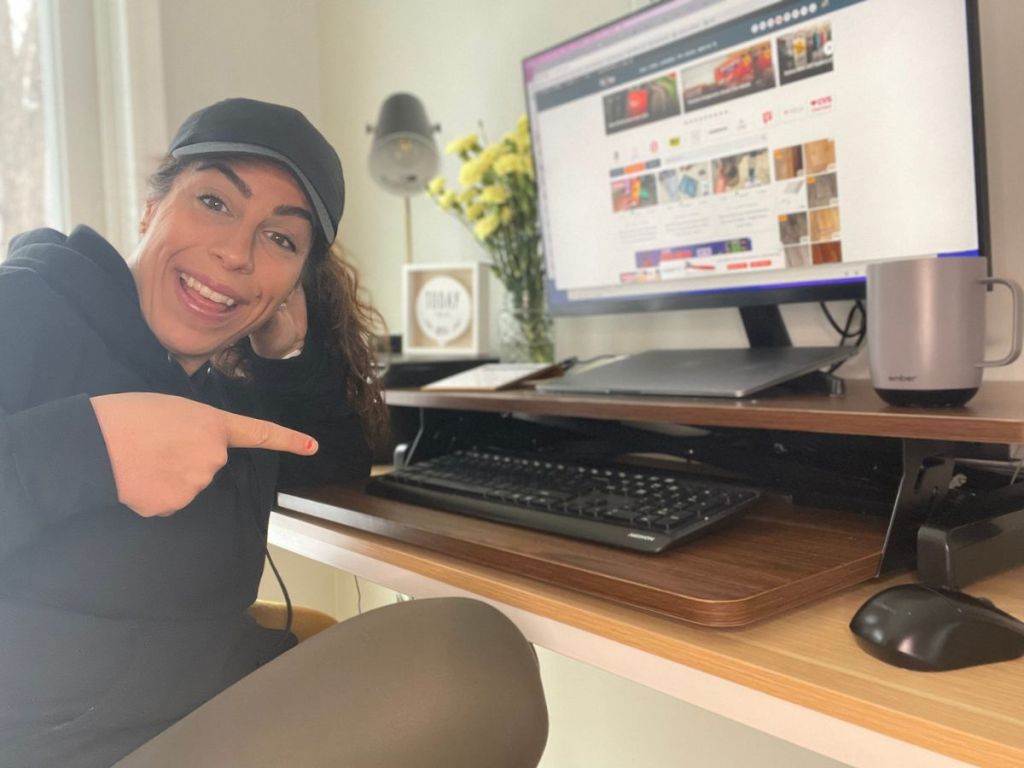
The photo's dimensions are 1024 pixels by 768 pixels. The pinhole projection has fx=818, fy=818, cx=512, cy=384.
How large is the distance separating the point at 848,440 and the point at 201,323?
0.67 metres

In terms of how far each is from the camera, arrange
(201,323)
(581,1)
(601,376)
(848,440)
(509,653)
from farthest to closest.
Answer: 1. (581,1)
2. (601,376)
3. (848,440)
4. (201,323)
5. (509,653)

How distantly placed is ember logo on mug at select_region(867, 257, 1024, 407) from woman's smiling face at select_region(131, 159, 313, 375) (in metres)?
0.55

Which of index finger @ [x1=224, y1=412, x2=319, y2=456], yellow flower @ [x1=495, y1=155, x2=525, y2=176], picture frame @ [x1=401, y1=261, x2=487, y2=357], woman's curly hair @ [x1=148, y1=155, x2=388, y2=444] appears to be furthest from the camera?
picture frame @ [x1=401, y1=261, x2=487, y2=357]

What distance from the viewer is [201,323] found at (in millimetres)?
757

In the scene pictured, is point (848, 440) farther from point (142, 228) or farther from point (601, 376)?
point (142, 228)

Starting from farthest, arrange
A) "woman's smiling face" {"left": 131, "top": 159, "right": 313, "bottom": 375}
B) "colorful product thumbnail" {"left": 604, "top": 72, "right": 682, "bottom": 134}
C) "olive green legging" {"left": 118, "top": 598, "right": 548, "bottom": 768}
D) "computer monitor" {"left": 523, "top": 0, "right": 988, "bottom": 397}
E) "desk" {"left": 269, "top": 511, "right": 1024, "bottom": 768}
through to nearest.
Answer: "colorful product thumbnail" {"left": 604, "top": 72, "right": 682, "bottom": 134}, "computer monitor" {"left": 523, "top": 0, "right": 988, "bottom": 397}, "woman's smiling face" {"left": 131, "top": 159, "right": 313, "bottom": 375}, "olive green legging" {"left": 118, "top": 598, "right": 548, "bottom": 768}, "desk" {"left": 269, "top": 511, "right": 1024, "bottom": 768}

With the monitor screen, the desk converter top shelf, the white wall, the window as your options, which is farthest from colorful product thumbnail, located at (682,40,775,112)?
the window

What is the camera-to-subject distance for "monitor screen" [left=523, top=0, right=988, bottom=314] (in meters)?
0.85

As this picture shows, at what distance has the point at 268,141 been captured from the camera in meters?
0.73

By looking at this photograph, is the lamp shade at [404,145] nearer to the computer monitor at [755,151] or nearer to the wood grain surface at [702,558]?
the computer monitor at [755,151]

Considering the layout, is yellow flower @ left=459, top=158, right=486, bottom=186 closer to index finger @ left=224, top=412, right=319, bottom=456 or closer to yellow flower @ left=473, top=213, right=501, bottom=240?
yellow flower @ left=473, top=213, right=501, bottom=240

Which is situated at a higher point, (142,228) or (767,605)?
(142,228)

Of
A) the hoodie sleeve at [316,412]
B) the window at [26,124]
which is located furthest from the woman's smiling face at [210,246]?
the window at [26,124]

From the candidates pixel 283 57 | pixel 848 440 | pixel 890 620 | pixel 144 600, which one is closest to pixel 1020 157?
pixel 848 440
